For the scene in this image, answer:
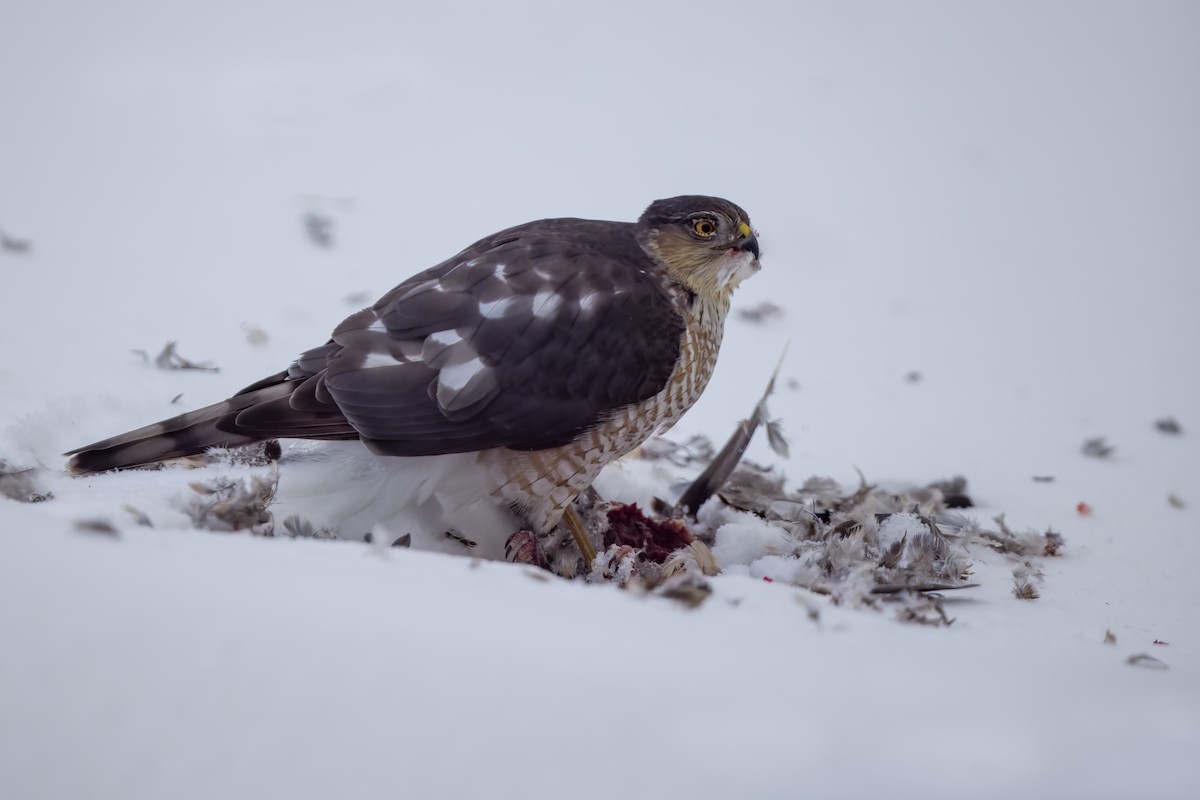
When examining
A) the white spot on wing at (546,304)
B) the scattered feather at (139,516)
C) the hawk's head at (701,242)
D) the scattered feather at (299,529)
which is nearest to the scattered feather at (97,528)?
the scattered feather at (139,516)

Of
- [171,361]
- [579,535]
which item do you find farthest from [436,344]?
[171,361]

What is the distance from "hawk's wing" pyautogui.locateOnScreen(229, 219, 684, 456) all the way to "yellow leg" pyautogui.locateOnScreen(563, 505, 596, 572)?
403mm

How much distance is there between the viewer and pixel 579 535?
10.1 feet

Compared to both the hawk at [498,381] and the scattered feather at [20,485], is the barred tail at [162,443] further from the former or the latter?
the scattered feather at [20,485]

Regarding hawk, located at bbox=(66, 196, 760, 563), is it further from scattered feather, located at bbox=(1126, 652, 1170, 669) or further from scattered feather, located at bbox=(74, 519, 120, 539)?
scattered feather, located at bbox=(1126, 652, 1170, 669)

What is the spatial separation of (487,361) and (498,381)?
0.07m

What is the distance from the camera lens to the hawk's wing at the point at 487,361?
2695mm

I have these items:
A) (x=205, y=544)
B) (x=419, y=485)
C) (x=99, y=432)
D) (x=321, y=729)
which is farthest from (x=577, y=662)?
(x=99, y=432)

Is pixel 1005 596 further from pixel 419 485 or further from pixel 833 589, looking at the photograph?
pixel 419 485

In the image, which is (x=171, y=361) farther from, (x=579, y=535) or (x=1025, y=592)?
(x=1025, y=592)

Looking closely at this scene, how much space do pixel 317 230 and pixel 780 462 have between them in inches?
104

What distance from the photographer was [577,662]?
1.91 metres

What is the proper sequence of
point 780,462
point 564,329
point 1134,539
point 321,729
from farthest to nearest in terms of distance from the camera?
point 780,462, point 1134,539, point 564,329, point 321,729

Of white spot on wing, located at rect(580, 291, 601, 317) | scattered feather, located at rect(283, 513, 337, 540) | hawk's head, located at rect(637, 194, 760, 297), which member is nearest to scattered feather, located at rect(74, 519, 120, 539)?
scattered feather, located at rect(283, 513, 337, 540)
